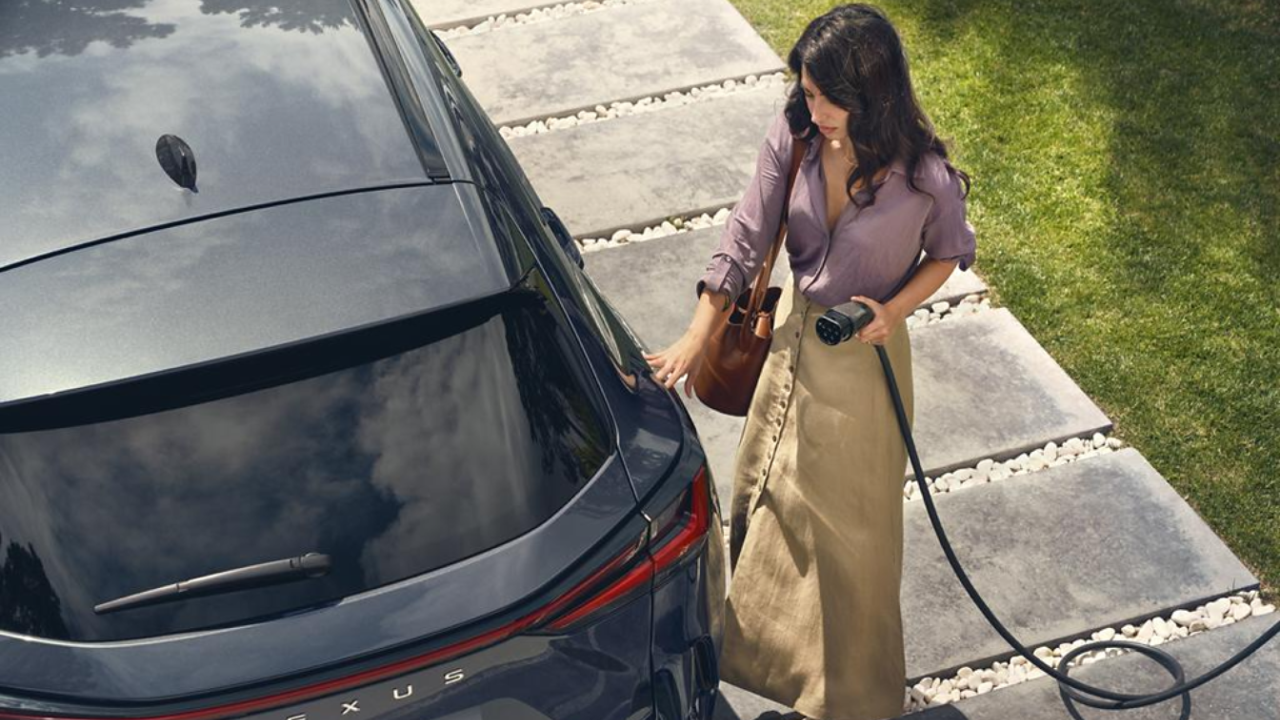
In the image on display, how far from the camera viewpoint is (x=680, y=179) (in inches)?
257

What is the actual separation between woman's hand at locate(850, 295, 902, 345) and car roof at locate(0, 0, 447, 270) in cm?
105

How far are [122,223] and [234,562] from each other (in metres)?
0.78

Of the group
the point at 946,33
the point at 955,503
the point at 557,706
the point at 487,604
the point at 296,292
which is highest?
the point at 296,292

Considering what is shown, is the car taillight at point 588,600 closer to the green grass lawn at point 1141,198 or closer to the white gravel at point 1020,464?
the white gravel at point 1020,464

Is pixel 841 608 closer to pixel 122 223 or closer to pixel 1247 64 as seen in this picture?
pixel 122 223

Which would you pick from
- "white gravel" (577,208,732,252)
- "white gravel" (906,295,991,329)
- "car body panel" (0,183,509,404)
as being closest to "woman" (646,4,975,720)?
"car body panel" (0,183,509,404)

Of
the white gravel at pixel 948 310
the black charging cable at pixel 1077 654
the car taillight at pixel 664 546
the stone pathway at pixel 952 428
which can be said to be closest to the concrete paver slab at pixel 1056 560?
the stone pathway at pixel 952 428

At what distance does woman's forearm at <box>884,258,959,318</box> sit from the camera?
354cm

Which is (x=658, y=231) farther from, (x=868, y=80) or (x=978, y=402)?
(x=868, y=80)

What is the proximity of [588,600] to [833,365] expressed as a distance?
106 cm

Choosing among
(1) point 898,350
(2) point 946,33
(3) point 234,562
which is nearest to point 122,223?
(3) point 234,562

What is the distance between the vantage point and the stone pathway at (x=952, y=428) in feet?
14.7

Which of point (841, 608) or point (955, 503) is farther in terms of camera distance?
point (955, 503)

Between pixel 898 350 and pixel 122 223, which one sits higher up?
pixel 122 223
